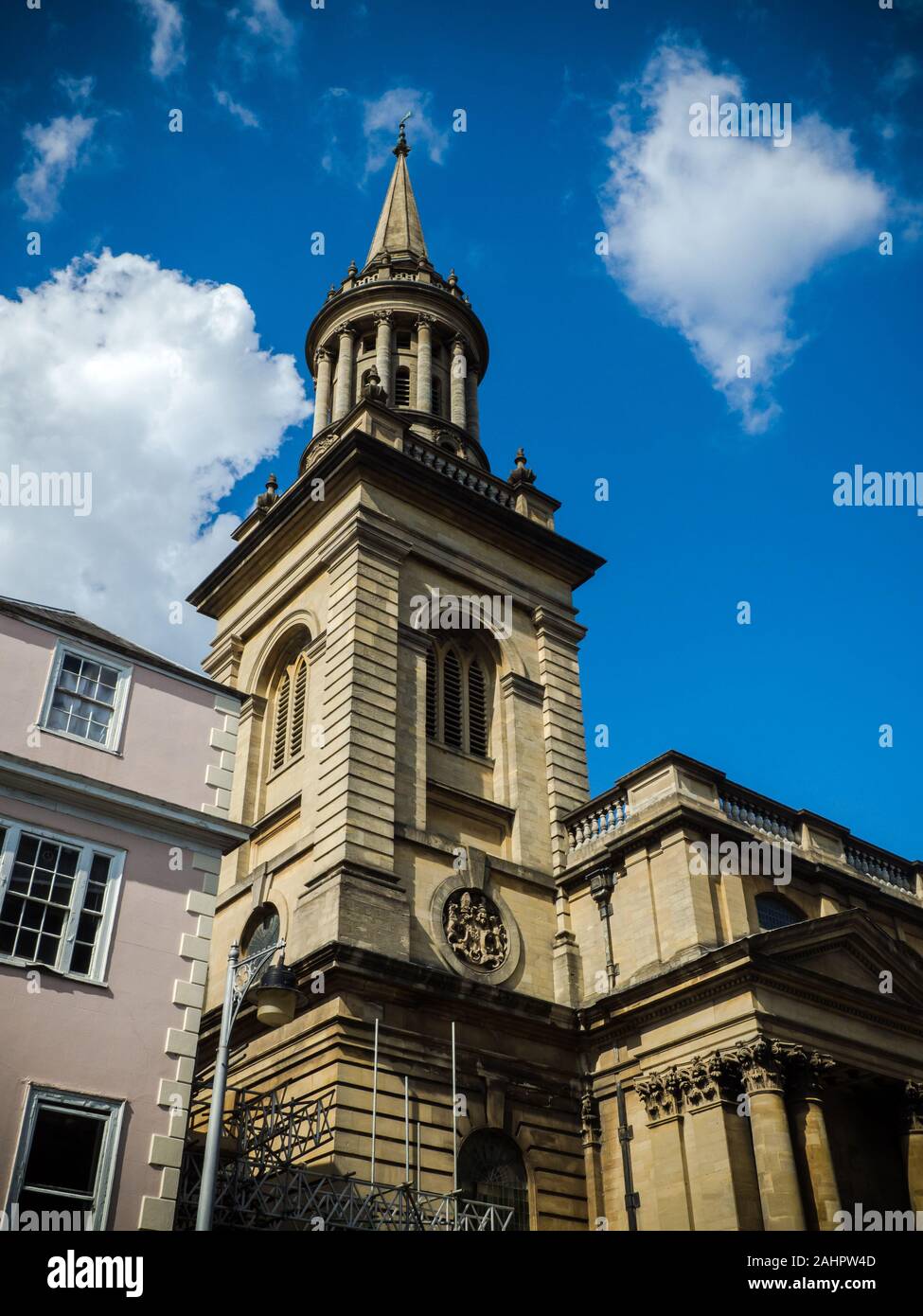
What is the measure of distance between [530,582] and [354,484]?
6.12 m

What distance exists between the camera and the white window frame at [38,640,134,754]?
17.5 m

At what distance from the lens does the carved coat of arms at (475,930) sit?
2659cm

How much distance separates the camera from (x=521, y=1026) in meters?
26.0

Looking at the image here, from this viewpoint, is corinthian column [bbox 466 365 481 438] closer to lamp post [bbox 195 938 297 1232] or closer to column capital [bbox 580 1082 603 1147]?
column capital [bbox 580 1082 603 1147]

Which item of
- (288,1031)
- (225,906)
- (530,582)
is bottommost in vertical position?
(288,1031)

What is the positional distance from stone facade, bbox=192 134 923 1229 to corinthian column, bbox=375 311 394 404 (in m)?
5.74

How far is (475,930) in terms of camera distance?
89.0ft

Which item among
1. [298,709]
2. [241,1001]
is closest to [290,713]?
[298,709]

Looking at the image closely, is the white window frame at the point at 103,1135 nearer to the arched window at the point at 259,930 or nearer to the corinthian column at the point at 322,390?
the arched window at the point at 259,930

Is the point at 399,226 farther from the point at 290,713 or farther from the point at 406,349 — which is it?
the point at 290,713

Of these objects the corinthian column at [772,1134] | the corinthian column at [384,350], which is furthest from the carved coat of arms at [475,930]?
the corinthian column at [384,350]

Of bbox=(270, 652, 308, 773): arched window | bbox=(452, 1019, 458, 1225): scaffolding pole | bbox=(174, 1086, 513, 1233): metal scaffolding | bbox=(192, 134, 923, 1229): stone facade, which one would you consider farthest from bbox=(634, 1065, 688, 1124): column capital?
bbox=(270, 652, 308, 773): arched window

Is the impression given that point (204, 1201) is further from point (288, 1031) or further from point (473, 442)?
point (473, 442)
